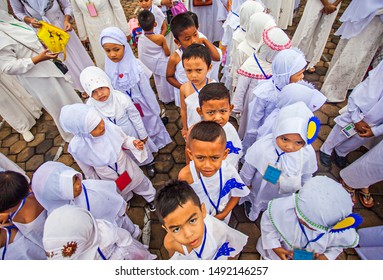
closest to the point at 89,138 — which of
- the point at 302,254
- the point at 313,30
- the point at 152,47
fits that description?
the point at 152,47

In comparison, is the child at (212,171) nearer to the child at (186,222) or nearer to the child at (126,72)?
the child at (186,222)

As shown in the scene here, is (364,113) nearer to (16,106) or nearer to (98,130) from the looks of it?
(98,130)

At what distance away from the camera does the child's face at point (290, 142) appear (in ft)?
6.58

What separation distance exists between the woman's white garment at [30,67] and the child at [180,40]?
1.82 m

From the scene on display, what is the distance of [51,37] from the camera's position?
11.3 ft

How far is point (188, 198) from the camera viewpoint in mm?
1532

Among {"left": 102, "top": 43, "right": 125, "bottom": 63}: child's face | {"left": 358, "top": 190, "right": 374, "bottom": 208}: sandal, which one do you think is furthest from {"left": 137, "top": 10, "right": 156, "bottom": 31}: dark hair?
{"left": 358, "top": 190, "right": 374, "bottom": 208}: sandal

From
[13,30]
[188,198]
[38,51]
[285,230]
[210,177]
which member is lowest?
[285,230]

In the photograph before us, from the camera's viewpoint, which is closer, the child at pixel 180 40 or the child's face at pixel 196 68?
the child's face at pixel 196 68

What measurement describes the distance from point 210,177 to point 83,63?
4139 millimetres

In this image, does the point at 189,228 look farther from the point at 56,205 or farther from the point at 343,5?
the point at 343,5

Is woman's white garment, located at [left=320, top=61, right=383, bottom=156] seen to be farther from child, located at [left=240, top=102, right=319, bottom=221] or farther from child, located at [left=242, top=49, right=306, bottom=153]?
child, located at [left=240, top=102, right=319, bottom=221]

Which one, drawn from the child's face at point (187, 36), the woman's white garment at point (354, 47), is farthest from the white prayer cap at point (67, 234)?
the woman's white garment at point (354, 47)
